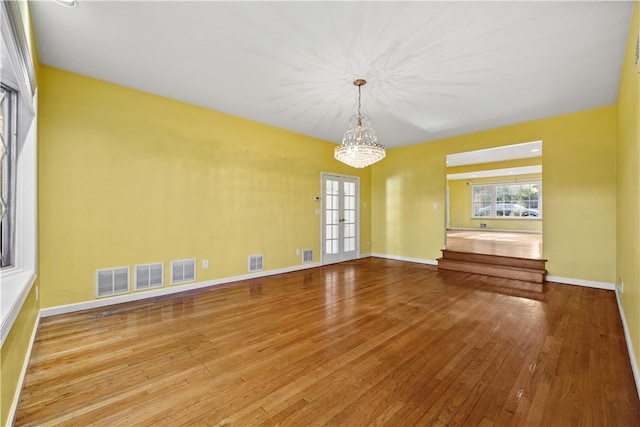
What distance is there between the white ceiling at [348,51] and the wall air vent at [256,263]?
2.52m

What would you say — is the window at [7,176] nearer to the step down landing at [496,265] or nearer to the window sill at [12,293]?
the window sill at [12,293]

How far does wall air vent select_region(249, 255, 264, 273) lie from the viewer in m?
4.95

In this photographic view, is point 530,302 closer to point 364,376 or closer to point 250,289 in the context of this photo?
point 364,376

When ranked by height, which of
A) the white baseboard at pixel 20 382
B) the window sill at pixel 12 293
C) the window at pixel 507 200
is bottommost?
the white baseboard at pixel 20 382

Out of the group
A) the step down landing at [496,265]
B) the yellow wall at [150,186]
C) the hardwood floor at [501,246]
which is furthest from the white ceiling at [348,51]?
the hardwood floor at [501,246]

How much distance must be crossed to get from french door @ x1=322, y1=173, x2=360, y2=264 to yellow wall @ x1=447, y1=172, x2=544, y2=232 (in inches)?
318

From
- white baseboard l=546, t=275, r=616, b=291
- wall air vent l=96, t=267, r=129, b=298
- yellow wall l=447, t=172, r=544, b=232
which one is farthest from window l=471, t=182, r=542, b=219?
wall air vent l=96, t=267, r=129, b=298

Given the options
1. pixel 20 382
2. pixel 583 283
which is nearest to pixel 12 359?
pixel 20 382

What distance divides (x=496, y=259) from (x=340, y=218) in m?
3.25

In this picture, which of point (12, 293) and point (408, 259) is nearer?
point (12, 293)

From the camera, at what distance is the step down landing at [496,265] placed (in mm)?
4824

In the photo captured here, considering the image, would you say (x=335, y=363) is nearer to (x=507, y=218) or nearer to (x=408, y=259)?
(x=408, y=259)

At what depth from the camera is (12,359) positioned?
1.64 metres

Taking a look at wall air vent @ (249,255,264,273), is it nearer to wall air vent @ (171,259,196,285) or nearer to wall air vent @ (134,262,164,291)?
wall air vent @ (171,259,196,285)
